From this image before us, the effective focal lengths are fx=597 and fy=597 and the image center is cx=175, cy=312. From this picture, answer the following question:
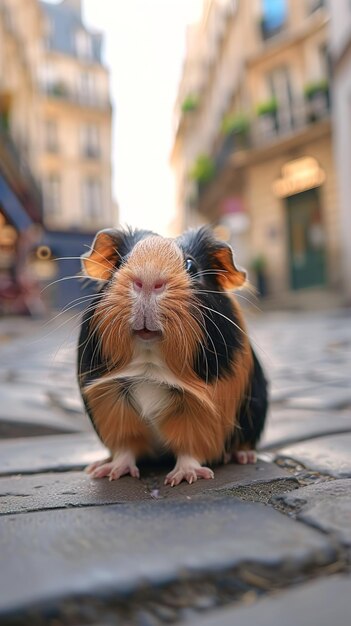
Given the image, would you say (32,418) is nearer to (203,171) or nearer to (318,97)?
(318,97)

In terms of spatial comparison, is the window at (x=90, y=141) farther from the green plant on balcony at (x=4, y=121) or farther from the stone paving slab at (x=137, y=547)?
the stone paving slab at (x=137, y=547)

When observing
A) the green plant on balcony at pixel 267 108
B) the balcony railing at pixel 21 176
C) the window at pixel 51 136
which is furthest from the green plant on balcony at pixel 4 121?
the window at pixel 51 136

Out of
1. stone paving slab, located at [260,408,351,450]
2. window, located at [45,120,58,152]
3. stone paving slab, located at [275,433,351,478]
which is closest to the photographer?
stone paving slab, located at [275,433,351,478]

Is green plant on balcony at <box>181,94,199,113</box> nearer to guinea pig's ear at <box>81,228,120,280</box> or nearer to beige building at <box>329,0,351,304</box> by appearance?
beige building at <box>329,0,351,304</box>

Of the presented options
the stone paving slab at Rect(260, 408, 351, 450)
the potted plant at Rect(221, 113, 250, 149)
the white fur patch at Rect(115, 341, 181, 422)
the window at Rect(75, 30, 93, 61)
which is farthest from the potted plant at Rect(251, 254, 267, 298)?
the window at Rect(75, 30, 93, 61)

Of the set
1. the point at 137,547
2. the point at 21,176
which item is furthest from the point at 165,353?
the point at 21,176

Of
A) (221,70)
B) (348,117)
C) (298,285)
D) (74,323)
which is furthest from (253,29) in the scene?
(74,323)

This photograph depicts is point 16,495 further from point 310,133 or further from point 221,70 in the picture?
point 221,70
